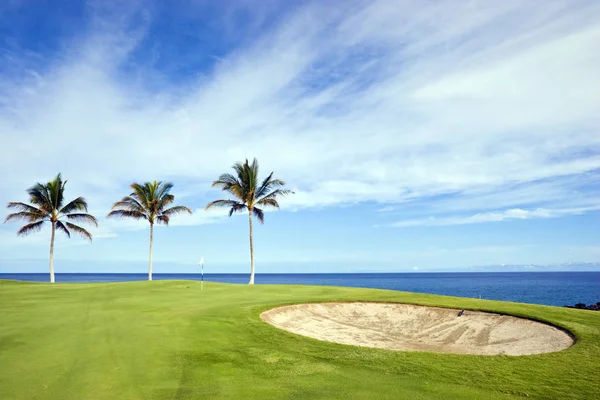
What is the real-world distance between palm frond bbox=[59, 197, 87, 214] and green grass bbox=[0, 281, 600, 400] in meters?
27.0

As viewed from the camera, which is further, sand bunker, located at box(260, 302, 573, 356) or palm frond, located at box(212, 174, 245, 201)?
palm frond, located at box(212, 174, 245, 201)

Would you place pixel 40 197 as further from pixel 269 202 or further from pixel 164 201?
pixel 269 202

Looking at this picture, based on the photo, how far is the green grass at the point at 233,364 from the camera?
27.1 ft

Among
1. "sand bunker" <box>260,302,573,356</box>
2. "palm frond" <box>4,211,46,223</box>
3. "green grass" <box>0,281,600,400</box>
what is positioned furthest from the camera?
"palm frond" <box>4,211,46,223</box>

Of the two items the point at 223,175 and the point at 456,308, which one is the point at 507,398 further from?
the point at 223,175

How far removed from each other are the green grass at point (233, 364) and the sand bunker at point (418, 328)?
39.1 inches

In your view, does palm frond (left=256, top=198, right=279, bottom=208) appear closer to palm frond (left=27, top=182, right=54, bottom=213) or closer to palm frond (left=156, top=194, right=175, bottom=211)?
palm frond (left=156, top=194, right=175, bottom=211)

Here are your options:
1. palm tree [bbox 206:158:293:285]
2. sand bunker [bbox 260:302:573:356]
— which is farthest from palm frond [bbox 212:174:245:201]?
sand bunker [bbox 260:302:573:356]

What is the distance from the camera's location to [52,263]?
42.2 meters

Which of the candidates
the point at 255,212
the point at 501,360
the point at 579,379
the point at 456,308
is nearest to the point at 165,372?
the point at 501,360

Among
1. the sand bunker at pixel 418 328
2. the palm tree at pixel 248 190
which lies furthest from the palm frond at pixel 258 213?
the sand bunker at pixel 418 328

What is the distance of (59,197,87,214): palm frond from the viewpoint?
4141 cm

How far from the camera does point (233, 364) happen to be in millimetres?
10109

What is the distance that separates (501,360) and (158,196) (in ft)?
129
